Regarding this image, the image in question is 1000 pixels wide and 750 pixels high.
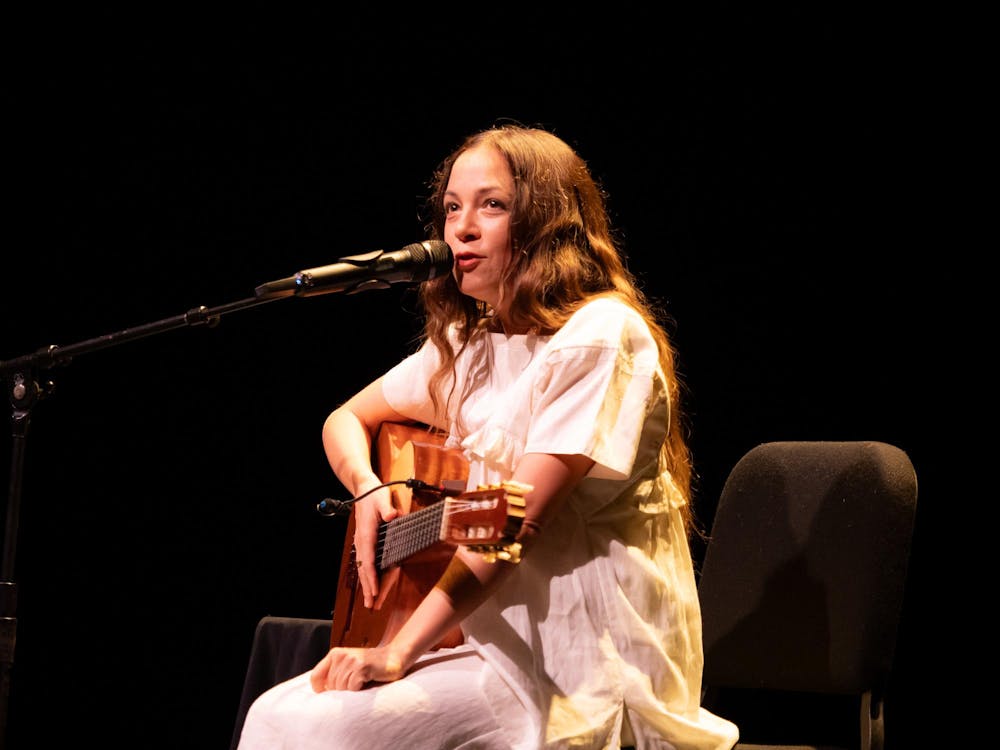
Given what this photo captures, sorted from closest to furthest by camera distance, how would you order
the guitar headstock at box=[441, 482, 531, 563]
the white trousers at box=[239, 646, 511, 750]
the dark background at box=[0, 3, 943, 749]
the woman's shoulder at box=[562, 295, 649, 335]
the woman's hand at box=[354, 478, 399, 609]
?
1. the guitar headstock at box=[441, 482, 531, 563]
2. the white trousers at box=[239, 646, 511, 750]
3. the woman's shoulder at box=[562, 295, 649, 335]
4. the woman's hand at box=[354, 478, 399, 609]
5. the dark background at box=[0, 3, 943, 749]

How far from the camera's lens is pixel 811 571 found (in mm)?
2102

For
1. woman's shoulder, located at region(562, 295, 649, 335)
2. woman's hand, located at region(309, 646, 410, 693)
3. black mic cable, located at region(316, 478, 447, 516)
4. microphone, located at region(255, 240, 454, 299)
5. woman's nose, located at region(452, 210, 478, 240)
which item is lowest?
woman's hand, located at region(309, 646, 410, 693)

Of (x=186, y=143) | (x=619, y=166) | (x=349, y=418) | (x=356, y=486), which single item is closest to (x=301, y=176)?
(x=186, y=143)

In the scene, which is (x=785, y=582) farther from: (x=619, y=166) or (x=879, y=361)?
(x=619, y=166)

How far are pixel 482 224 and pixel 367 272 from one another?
35 cm

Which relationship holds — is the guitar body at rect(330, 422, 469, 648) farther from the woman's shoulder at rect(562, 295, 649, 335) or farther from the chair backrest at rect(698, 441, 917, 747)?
the chair backrest at rect(698, 441, 917, 747)

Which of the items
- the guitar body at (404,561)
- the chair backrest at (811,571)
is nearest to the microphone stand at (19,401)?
the guitar body at (404,561)

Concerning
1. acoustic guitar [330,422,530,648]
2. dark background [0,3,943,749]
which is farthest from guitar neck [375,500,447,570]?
dark background [0,3,943,749]

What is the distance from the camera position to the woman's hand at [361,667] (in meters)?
1.62

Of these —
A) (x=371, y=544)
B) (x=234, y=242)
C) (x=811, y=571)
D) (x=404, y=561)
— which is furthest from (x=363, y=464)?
(x=234, y=242)

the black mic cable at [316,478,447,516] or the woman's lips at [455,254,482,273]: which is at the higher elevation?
the woman's lips at [455,254,482,273]

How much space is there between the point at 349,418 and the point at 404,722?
84cm

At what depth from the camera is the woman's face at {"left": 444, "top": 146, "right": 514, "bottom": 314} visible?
1.96m

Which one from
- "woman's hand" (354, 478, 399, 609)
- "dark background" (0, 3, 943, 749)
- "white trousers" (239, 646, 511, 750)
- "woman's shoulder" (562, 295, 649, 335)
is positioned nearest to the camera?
"white trousers" (239, 646, 511, 750)
